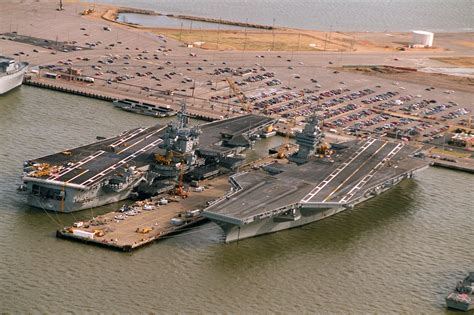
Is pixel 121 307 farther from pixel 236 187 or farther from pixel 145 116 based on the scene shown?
pixel 145 116

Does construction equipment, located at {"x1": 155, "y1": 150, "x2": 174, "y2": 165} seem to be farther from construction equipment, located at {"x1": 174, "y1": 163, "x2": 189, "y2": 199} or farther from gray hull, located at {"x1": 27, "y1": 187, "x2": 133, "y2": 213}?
gray hull, located at {"x1": 27, "y1": 187, "x2": 133, "y2": 213}

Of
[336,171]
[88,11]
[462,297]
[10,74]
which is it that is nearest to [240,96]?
[10,74]

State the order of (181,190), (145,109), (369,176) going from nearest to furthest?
(181,190) → (369,176) → (145,109)

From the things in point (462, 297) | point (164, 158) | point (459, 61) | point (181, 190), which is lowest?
point (462, 297)

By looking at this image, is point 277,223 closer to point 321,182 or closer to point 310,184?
point 310,184

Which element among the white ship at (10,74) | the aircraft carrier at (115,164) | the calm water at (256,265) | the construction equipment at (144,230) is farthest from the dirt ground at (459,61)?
the construction equipment at (144,230)

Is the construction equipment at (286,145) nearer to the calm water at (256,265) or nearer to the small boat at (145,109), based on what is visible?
the calm water at (256,265)

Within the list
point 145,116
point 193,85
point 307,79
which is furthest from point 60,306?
point 307,79
